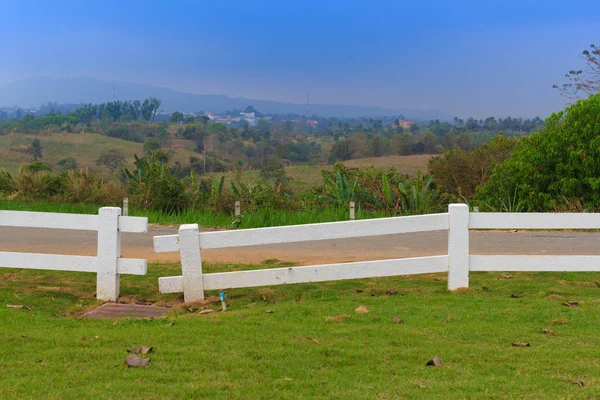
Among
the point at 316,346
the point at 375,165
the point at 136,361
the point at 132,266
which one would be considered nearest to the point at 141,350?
the point at 136,361

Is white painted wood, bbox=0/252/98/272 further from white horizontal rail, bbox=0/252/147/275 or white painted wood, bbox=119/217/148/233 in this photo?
white painted wood, bbox=119/217/148/233

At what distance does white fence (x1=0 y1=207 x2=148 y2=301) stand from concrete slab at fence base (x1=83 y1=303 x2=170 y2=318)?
0.29 m

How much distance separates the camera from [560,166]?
20375 millimetres

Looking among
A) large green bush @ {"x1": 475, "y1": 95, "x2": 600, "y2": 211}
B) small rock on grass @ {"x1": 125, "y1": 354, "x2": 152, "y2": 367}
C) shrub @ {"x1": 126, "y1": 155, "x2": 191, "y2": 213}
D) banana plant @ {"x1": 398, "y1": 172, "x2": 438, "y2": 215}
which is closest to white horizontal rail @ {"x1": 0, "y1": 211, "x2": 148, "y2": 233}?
small rock on grass @ {"x1": 125, "y1": 354, "x2": 152, "y2": 367}

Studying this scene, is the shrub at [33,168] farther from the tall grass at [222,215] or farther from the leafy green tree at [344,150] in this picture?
the leafy green tree at [344,150]

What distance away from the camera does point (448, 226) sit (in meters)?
8.08

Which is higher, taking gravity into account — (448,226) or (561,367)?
(448,226)

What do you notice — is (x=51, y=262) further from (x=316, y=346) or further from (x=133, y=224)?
(x=316, y=346)

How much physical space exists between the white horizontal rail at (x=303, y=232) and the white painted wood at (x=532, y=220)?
1.47 ft

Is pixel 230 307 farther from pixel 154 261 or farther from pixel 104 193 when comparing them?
pixel 104 193

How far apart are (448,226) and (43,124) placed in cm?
11982

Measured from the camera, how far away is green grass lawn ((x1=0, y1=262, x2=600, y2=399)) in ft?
15.9

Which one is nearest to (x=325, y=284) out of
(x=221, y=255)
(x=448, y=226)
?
(x=448, y=226)

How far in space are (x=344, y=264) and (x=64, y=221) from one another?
3.21m
